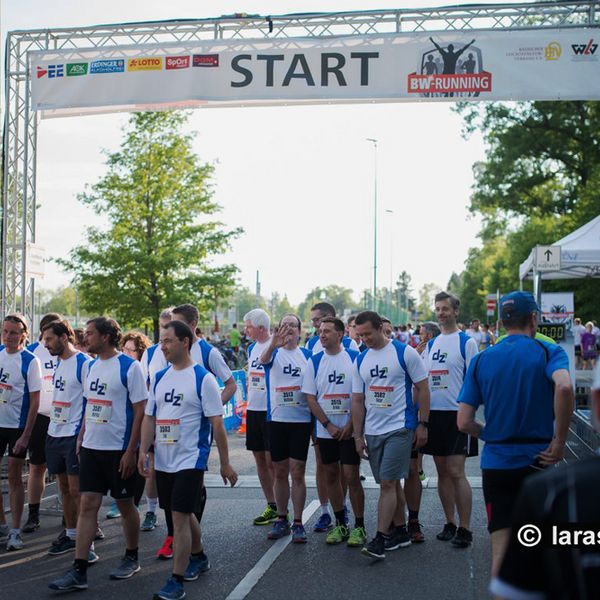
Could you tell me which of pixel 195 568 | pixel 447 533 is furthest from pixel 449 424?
pixel 195 568

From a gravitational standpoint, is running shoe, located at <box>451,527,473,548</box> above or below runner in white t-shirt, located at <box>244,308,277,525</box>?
below

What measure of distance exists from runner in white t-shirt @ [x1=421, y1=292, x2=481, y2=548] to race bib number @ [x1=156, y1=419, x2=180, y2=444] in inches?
101

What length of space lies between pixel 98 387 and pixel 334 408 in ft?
7.06

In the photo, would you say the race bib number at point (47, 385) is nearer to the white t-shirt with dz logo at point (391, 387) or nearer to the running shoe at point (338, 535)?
the running shoe at point (338, 535)

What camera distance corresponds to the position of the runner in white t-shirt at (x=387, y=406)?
6.74 meters

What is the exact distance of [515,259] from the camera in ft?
181

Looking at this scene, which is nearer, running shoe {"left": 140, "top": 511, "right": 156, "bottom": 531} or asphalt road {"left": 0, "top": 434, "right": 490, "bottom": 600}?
asphalt road {"left": 0, "top": 434, "right": 490, "bottom": 600}

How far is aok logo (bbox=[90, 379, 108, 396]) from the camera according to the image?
251 inches

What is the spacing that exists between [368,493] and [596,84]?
6380 millimetres

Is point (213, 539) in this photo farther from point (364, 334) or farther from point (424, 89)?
point (424, 89)

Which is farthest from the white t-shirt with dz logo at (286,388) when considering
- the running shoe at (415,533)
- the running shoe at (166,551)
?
the running shoe at (166,551)

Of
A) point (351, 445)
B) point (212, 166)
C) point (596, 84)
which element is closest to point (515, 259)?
point (212, 166)

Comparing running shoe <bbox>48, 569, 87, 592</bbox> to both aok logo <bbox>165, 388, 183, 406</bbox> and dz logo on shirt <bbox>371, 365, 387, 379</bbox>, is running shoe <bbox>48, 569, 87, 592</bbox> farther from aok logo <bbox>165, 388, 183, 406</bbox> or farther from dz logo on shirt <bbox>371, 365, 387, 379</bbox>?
dz logo on shirt <bbox>371, 365, 387, 379</bbox>

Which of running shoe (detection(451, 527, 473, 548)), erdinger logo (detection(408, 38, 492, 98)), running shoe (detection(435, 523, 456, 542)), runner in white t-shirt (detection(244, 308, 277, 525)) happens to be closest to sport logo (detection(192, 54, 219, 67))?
erdinger logo (detection(408, 38, 492, 98))
